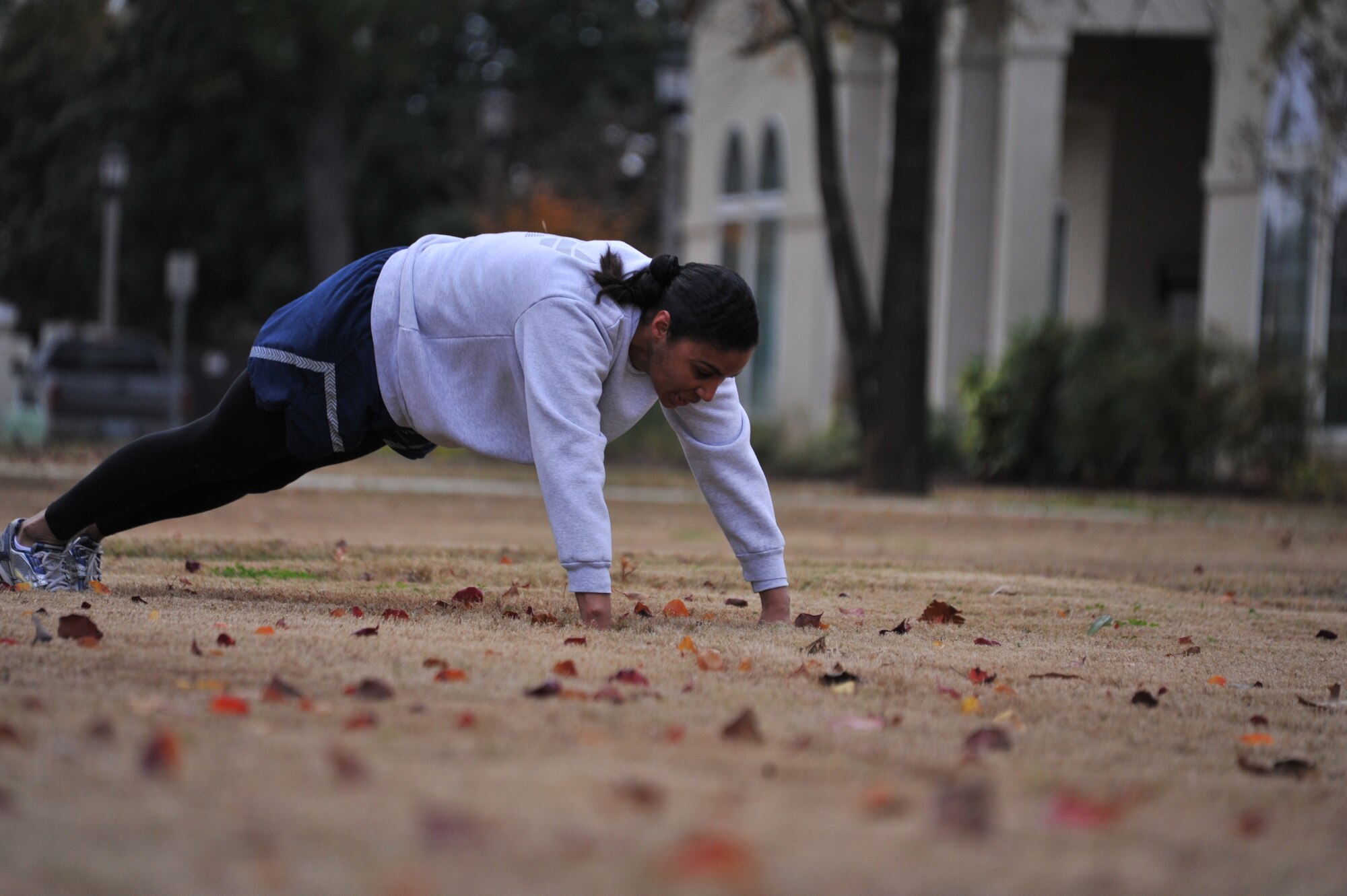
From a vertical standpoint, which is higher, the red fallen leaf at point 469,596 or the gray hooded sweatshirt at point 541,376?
the gray hooded sweatshirt at point 541,376

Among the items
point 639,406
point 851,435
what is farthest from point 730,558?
point 851,435

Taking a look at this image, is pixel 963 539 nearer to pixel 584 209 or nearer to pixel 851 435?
pixel 851 435

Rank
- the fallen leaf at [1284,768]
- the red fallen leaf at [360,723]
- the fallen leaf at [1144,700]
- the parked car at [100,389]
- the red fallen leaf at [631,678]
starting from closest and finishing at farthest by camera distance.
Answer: the red fallen leaf at [360,723] < the fallen leaf at [1284,768] < the red fallen leaf at [631,678] < the fallen leaf at [1144,700] < the parked car at [100,389]

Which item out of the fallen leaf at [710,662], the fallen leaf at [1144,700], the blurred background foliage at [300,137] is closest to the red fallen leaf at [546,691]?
the fallen leaf at [710,662]

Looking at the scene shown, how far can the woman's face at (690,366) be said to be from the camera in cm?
386

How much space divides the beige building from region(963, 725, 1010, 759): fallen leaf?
9.66m

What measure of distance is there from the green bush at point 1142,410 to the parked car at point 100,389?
10688 mm

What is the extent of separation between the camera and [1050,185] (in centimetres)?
1647

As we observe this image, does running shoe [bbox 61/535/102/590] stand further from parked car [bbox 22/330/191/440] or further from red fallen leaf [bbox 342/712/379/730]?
parked car [bbox 22/330/191/440]

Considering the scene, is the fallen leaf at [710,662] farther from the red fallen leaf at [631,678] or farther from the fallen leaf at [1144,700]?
the fallen leaf at [1144,700]

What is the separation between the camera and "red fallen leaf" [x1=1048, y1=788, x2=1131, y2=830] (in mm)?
2143

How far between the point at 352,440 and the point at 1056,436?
11.5 metres

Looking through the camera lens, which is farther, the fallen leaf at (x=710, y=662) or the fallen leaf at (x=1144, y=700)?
the fallen leaf at (x=710, y=662)

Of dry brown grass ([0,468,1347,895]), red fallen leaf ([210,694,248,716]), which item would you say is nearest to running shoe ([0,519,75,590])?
dry brown grass ([0,468,1347,895])
